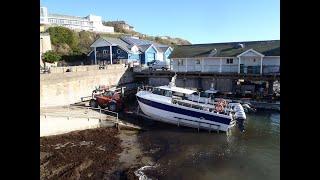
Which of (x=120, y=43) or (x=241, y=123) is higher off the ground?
(x=120, y=43)

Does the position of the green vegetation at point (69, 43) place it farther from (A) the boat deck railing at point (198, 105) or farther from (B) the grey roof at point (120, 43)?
(A) the boat deck railing at point (198, 105)

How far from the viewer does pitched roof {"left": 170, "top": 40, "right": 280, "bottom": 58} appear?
116 feet

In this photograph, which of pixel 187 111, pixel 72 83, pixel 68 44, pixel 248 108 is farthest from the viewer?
pixel 68 44

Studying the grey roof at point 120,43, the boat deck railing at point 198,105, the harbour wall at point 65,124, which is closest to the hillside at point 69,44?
the grey roof at point 120,43

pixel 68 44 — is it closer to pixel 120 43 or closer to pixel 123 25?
pixel 120 43

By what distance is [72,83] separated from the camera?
30.3m

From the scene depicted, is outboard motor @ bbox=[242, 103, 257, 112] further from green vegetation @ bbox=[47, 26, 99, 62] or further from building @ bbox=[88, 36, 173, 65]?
green vegetation @ bbox=[47, 26, 99, 62]

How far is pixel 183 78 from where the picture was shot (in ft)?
123

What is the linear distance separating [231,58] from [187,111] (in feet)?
43.4

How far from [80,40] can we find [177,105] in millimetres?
39653

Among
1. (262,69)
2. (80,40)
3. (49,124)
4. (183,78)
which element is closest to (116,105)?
(49,124)

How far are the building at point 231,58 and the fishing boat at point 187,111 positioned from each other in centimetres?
966

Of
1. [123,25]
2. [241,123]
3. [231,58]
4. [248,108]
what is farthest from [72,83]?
[123,25]
